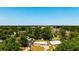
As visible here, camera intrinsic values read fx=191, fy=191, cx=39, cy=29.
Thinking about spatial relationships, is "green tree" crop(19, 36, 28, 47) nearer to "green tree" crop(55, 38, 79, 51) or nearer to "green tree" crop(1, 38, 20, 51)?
"green tree" crop(1, 38, 20, 51)

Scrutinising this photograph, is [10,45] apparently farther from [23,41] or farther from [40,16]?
[40,16]

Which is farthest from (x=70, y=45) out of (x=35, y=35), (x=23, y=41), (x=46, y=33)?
(x=23, y=41)

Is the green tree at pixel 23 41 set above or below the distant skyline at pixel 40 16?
below

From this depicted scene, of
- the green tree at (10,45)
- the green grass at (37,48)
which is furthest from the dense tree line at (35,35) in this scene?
the green grass at (37,48)

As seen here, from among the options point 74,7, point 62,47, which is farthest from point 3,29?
point 74,7

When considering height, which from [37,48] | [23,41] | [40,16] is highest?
[40,16]

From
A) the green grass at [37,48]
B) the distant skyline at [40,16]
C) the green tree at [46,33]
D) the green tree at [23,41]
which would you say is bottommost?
the green grass at [37,48]

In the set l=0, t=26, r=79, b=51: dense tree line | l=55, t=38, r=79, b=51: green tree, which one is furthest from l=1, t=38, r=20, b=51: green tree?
l=55, t=38, r=79, b=51: green tree

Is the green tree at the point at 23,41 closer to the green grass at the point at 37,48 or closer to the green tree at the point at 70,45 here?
the green grass at the point at 37,48
